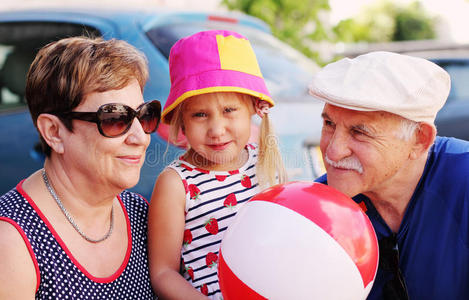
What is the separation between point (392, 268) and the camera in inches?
80.0

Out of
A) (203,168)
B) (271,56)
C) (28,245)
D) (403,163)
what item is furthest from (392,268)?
(271,56)

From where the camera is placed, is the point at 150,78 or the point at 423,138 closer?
the point at 423,138

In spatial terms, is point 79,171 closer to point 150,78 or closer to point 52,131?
point 52,131

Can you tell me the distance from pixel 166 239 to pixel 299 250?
76 centimetres

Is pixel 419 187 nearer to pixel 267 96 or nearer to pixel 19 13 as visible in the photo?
pixel 267 96

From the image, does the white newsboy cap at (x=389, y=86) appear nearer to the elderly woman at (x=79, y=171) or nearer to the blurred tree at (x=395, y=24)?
the elderly woman at (x=79, y=171)

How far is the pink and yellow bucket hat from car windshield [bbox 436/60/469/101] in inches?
150

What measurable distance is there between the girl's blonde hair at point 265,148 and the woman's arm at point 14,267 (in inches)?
35.7

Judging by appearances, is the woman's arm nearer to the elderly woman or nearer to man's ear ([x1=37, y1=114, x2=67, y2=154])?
the elderly woman

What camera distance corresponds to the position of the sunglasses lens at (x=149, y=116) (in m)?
1.93

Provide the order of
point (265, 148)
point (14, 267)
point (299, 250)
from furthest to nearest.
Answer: point (265, 148), point (14, 267), point (299, 250)

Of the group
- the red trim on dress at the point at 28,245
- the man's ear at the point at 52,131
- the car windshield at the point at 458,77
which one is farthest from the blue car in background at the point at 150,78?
the car windshield at the point at 458,77

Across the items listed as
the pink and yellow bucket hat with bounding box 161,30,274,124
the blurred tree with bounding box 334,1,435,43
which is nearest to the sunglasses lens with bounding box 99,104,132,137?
the pink and yellow bucket hat with bounding box 161,30,274,124

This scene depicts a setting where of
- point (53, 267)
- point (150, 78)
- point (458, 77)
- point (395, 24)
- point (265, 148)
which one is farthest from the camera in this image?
point (395, 24)
